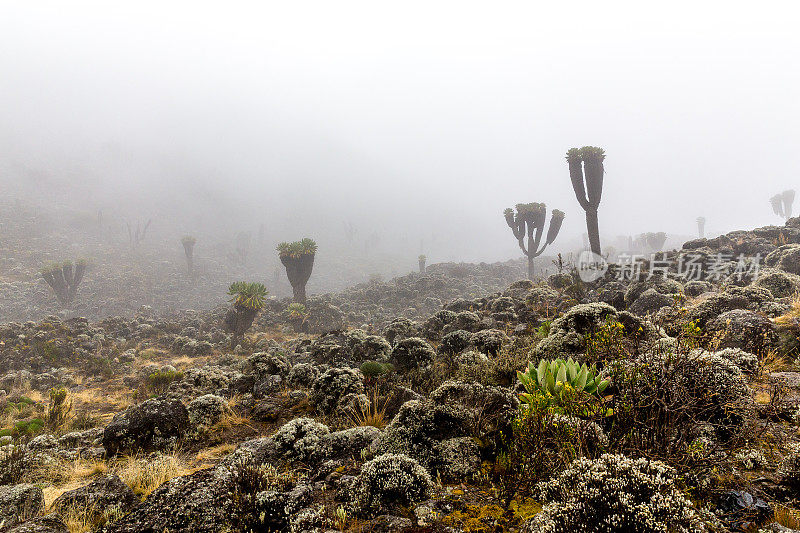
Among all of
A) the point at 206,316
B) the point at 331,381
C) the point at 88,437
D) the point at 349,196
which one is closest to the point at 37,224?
the point at 206,316

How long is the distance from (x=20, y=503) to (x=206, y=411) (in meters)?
3.11

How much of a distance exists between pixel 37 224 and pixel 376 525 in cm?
7434

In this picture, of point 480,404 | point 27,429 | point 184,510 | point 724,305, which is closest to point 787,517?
point 480,404

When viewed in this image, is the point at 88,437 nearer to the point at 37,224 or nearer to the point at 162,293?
the point at 162,293

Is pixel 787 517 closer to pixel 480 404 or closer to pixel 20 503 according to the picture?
pixel 480 404

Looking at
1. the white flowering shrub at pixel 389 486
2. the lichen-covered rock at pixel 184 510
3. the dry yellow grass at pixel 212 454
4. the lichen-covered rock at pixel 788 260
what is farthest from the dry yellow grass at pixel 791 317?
the dry yellow grass at pixel 212 454

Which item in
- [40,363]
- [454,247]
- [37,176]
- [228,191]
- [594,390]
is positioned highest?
[228,191]

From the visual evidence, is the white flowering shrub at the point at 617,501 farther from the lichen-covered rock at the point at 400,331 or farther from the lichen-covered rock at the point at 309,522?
the lichen-covered rock at the point at 400,331

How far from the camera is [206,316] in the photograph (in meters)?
27.7

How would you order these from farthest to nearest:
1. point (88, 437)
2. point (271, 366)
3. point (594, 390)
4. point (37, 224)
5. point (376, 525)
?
point (37, 224)
point (271, 366)
point (88, 437)
point (594, 390)
point (376, 525)

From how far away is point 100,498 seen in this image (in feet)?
12.1

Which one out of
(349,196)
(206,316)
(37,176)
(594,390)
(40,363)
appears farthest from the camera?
(349,196)

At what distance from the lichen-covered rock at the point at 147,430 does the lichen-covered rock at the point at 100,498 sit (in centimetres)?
221

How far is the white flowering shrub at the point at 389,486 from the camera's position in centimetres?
339
